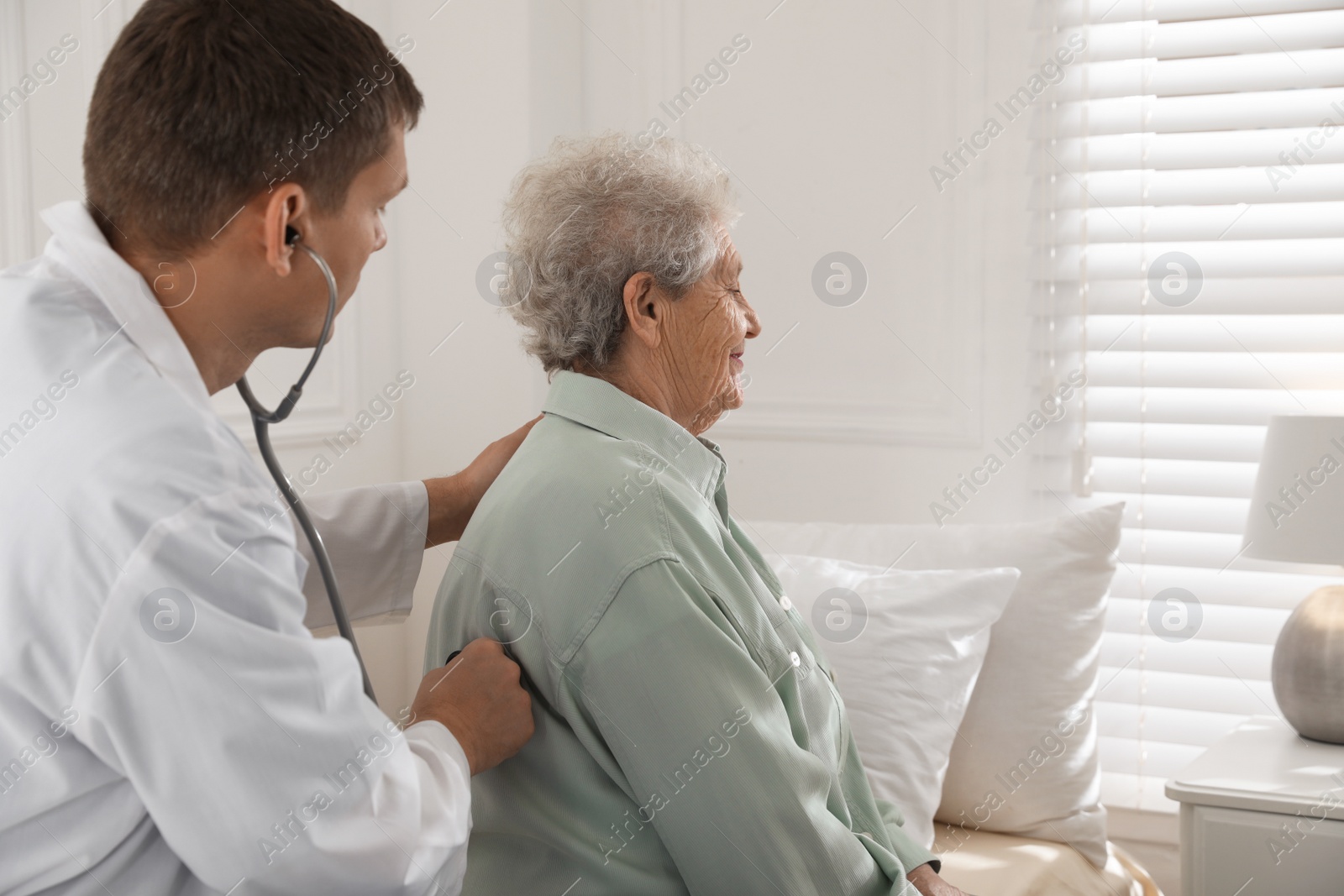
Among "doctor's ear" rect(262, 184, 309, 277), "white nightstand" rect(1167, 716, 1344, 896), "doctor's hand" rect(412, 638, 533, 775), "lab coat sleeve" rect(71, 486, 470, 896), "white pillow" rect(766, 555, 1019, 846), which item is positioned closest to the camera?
"lab coat sleeve" rect(71, 486, 470, 896)

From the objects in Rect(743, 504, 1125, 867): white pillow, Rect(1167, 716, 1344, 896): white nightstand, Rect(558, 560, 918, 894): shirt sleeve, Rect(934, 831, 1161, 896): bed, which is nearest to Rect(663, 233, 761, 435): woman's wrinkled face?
Rect(558, 560, 918, 894): shirt sleeve

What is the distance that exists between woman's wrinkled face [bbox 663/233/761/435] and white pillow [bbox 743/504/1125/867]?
28.2 inches

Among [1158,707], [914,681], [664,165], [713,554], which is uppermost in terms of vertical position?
[664,165]

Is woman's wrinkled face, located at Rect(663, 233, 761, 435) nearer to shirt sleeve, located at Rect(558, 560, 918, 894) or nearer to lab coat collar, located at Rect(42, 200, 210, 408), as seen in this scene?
shirt sleeve, located at Rect(558, 560, 918, 894)

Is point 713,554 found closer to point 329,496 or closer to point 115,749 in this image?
point 329,496

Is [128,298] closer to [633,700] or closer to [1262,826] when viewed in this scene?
[633,700]

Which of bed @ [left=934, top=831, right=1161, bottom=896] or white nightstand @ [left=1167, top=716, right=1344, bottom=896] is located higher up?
white nightstand @ [left=1167, top=716, right=1344, bottom=896]

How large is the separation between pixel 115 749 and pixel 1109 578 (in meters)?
Answer: 1.66

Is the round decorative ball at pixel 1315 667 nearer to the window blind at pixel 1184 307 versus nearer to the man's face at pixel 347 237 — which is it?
the window blind at pixel 1184 307

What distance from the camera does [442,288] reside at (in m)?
2.65

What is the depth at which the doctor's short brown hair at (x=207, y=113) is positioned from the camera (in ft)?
2.71

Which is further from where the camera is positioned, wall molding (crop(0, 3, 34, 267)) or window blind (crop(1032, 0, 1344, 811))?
window blind (crop(1032, 0, 1344, 811))

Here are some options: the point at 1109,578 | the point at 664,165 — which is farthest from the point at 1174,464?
the point at 664,165

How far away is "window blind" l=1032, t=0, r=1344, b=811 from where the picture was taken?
6.88 ft
